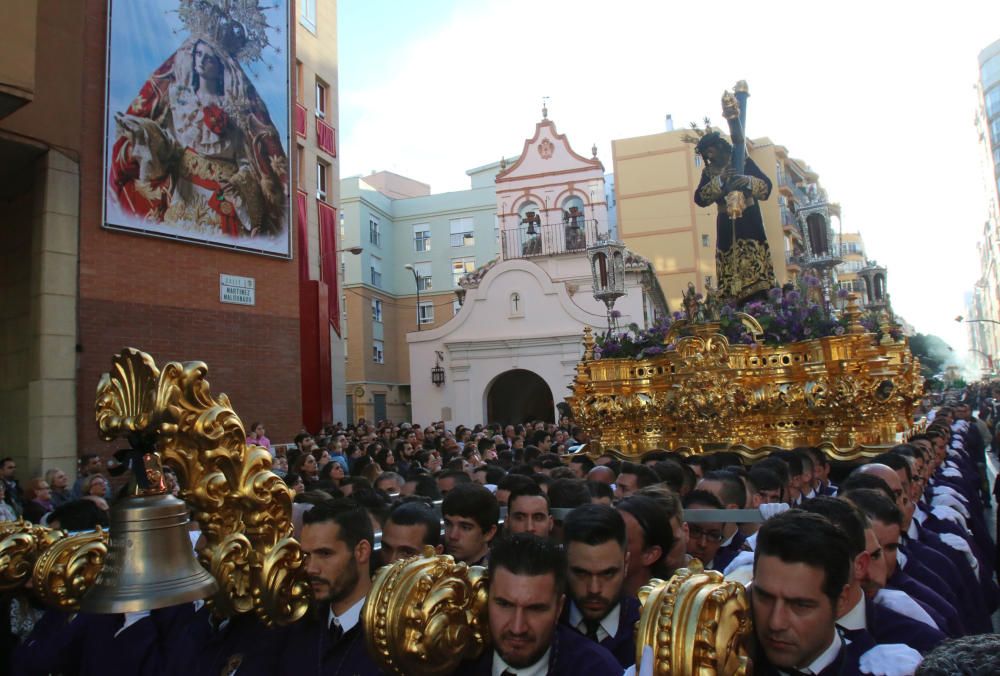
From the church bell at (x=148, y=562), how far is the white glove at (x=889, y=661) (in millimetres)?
1924

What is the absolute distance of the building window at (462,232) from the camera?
127 ft

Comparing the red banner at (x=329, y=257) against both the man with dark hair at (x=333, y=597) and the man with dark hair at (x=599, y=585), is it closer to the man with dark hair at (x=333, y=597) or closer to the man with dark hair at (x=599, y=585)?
the man with dark hair at (x=333, y=597)

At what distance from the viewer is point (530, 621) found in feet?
7.51

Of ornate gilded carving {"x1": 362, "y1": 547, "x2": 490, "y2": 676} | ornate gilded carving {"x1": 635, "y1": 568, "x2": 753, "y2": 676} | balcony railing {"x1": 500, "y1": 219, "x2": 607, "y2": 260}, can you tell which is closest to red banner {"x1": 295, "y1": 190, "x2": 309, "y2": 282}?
balcony railing {"x1": 500, "y1": 219, "x2": 607, "y2": 260}

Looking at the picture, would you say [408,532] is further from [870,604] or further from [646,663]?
[646,663]

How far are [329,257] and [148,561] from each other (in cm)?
1932

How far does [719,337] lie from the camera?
8445mm

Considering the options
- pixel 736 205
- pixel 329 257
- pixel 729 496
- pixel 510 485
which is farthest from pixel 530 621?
pixel 329 257

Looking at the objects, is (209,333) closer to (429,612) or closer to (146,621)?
(146,621)

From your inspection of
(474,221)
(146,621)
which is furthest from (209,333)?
(474,221)

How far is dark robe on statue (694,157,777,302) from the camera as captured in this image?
435 inches

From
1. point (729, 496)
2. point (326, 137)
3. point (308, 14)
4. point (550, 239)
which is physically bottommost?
point (729, 496)

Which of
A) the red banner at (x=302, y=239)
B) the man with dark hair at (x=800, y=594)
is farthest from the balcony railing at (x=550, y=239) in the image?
the man with dark hair at (x=800, y=594)

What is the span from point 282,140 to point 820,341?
11742mm
